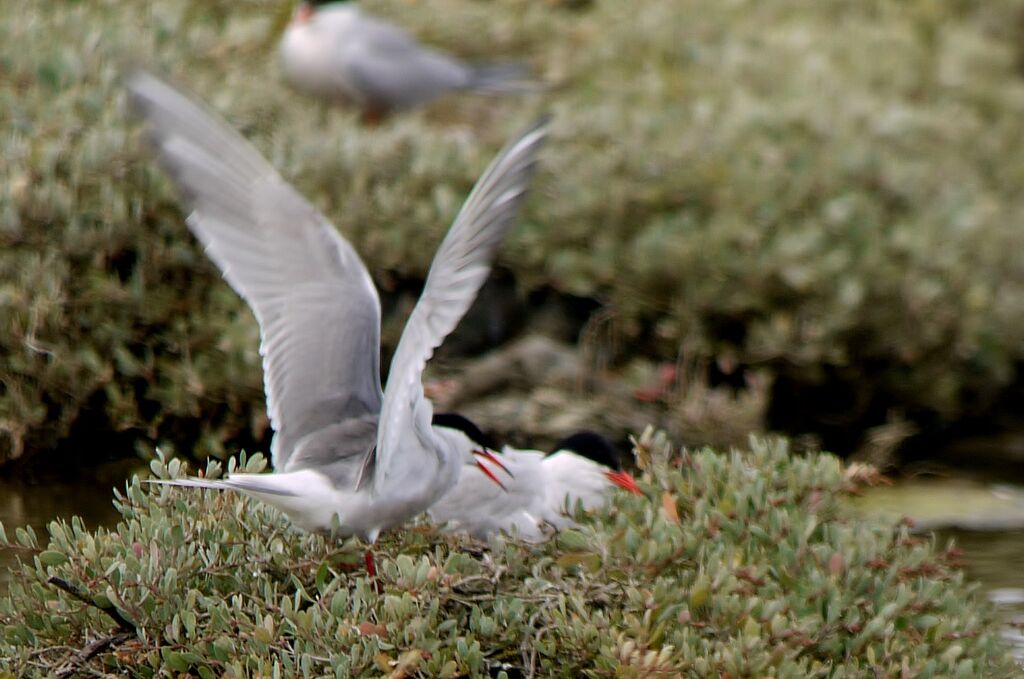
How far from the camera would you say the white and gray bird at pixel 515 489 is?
415 cm

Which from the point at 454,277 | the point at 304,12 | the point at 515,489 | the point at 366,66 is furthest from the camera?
the point at 304,12

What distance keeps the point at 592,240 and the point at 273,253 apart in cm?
263

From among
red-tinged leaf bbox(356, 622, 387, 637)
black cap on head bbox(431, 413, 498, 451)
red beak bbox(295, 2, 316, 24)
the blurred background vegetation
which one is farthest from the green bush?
red beak bbox(295, 2, 316, 24)

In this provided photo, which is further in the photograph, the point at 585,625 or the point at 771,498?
the point at 771,498

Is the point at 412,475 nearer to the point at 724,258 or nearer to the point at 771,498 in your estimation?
the point at 771,498

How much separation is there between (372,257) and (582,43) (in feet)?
10.7

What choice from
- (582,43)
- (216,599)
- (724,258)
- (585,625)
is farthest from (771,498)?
(582,43)

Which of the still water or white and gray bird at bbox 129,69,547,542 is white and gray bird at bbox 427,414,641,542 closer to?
white and gray bird at bbox 129,69,547,542

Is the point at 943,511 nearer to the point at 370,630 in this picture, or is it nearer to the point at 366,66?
the point at 370,630

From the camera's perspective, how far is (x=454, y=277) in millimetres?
3211

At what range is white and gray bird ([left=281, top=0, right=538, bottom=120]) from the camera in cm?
740

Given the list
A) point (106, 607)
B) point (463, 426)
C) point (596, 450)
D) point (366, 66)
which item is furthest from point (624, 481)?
point (366, 66)

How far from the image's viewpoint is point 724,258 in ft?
20.1

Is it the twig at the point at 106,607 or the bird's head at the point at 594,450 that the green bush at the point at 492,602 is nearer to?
the twig at the point at 106,607
